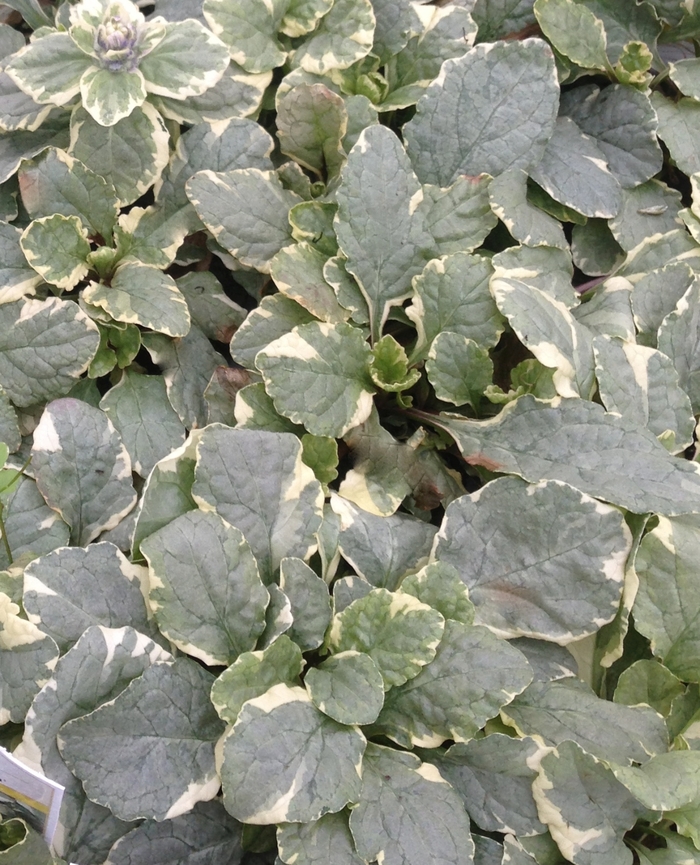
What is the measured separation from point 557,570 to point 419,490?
0.20 m

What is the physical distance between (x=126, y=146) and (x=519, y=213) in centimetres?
52

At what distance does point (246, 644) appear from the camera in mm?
778

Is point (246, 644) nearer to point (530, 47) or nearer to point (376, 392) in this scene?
point (376, 392)

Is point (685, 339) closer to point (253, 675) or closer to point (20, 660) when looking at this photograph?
point (253, 675)

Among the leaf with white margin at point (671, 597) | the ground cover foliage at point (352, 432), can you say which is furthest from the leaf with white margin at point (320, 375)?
the leaf with white margin at point (671, 597)

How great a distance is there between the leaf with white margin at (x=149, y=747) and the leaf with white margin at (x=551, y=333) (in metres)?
0.52

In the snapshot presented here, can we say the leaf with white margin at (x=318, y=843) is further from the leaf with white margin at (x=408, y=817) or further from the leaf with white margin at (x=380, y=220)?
the leaf with white margin at (x=380, y=220)

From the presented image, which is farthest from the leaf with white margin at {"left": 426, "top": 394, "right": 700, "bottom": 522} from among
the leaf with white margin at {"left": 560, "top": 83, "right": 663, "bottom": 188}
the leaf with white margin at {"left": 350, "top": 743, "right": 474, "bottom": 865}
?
the leaf with white margin at {"left": 560, "top": 83, "right": 663, "bottom": 188}

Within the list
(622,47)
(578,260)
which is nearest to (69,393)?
(578,260)

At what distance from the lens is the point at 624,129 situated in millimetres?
1133

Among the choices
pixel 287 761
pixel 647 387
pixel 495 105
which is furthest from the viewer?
pixel 495 105

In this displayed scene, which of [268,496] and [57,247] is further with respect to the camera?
[57,247]

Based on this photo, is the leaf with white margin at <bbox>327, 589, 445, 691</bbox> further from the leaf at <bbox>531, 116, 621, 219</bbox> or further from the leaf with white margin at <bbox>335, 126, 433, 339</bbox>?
the leaf at <bbox>531, 116, 621, 219</bbox>

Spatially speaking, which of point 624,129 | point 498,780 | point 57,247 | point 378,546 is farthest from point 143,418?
point 624,129
